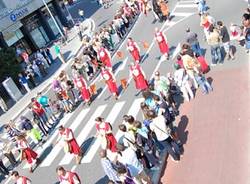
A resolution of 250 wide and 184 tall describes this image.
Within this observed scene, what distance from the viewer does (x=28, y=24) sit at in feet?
144

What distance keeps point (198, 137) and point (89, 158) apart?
191 inches

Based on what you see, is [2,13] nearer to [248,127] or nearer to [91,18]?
[91,18]

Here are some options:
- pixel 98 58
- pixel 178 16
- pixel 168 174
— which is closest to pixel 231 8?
pixel 178 16

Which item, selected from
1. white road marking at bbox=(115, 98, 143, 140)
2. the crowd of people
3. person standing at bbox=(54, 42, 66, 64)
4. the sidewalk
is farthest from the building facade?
white road marking at bbox=(115, 98, 143, 140)

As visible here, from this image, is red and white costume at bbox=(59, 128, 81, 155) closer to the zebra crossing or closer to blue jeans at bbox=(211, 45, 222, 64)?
the zebra crossing

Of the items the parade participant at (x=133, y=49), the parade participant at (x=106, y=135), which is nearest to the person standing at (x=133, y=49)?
the parade participant at (x=133, y=49)

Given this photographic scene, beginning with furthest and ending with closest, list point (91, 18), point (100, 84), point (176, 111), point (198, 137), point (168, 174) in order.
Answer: point (91, 18) < point (100, 84) < point (176, 111) < point (198, 137) < point (168, 174)

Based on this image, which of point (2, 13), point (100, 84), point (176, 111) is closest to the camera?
point (176, 111)

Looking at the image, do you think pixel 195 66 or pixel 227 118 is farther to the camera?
pixel 195 66

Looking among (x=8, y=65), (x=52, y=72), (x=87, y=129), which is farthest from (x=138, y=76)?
(x=52, y=72)

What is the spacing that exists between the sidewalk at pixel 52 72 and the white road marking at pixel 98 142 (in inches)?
419

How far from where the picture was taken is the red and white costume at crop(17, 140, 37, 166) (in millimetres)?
19484

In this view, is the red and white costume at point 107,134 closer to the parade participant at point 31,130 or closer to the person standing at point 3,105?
the parade participant at point 31,130

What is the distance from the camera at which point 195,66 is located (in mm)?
18141
